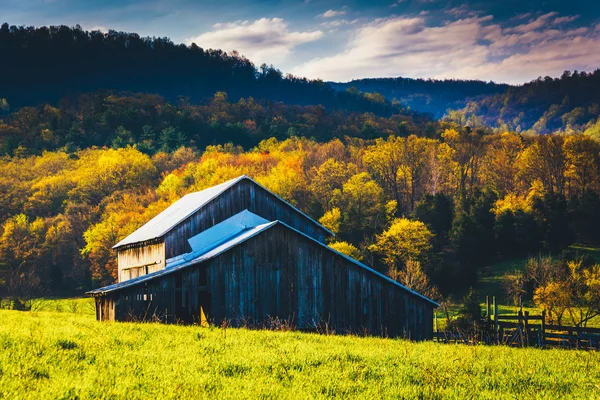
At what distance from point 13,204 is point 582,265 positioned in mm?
80776

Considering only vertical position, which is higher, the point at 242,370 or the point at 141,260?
the point at 242,370

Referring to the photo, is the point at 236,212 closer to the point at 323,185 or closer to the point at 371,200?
the point at 371,200

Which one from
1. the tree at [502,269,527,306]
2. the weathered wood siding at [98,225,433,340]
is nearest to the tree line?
the tree at [502,269,527,306]

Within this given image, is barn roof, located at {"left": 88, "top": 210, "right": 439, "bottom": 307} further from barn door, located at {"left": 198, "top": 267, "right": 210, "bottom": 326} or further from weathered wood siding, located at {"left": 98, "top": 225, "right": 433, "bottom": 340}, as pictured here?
barn door, located at {"left": 198, "top": 267, "right": 210, "bottom": 326}

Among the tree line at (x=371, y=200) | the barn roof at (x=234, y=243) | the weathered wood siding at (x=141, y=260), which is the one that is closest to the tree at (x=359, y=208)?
the tree line at (x=371, y=200)

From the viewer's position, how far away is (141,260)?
36906mm

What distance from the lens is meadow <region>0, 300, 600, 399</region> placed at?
384 inches

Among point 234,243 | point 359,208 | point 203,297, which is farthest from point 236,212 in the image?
point 359,208

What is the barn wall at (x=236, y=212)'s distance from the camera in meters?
33.4

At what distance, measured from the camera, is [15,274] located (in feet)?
272

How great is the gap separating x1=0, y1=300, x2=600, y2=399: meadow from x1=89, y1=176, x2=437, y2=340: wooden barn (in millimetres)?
10426

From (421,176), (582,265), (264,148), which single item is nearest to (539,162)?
(421,176)

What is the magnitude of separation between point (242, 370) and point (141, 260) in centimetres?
2664

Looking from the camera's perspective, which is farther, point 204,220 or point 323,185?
point 323,185
